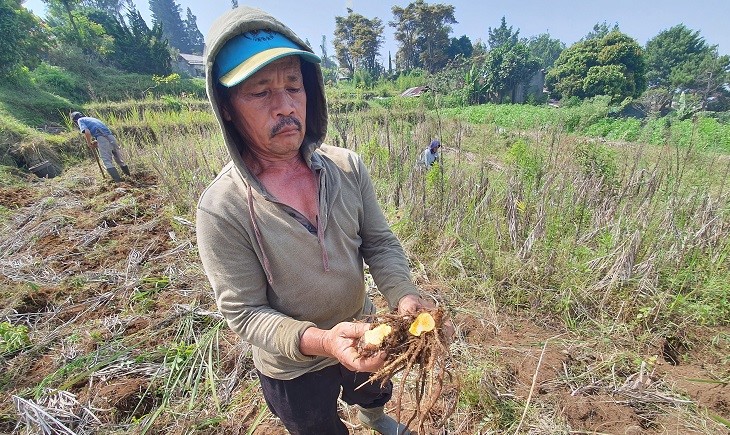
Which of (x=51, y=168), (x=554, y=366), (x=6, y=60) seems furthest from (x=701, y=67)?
(x=6, y=60)

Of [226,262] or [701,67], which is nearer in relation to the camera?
[226,262]

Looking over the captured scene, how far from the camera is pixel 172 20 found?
59219 mm

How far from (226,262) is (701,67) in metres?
48.5

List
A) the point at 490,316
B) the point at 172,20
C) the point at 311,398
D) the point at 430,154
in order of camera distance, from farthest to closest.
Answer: the point at 172,20 < the point at 430,154 < the point at 490,316 < the point at 311,398

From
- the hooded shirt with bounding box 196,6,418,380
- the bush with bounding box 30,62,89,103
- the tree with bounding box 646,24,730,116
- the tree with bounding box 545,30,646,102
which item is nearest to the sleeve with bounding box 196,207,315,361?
the hooded shirt with bounding box 196,6,418,380

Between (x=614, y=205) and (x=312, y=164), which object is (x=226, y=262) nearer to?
(x=312, y=164)

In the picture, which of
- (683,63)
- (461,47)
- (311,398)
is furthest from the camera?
(461,47)

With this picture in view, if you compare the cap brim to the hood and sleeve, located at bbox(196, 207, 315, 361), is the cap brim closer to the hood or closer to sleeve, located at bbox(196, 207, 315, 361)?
the hood

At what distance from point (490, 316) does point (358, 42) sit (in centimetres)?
4187

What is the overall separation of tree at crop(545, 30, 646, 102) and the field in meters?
23.7

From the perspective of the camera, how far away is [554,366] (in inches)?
75.1

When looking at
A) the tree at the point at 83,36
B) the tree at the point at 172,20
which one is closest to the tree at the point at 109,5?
the tree at the point at 172,20

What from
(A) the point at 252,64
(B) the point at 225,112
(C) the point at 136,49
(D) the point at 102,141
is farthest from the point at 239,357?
(C) the point at 136,49

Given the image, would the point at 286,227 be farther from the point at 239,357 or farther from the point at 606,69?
the point at 606,69
